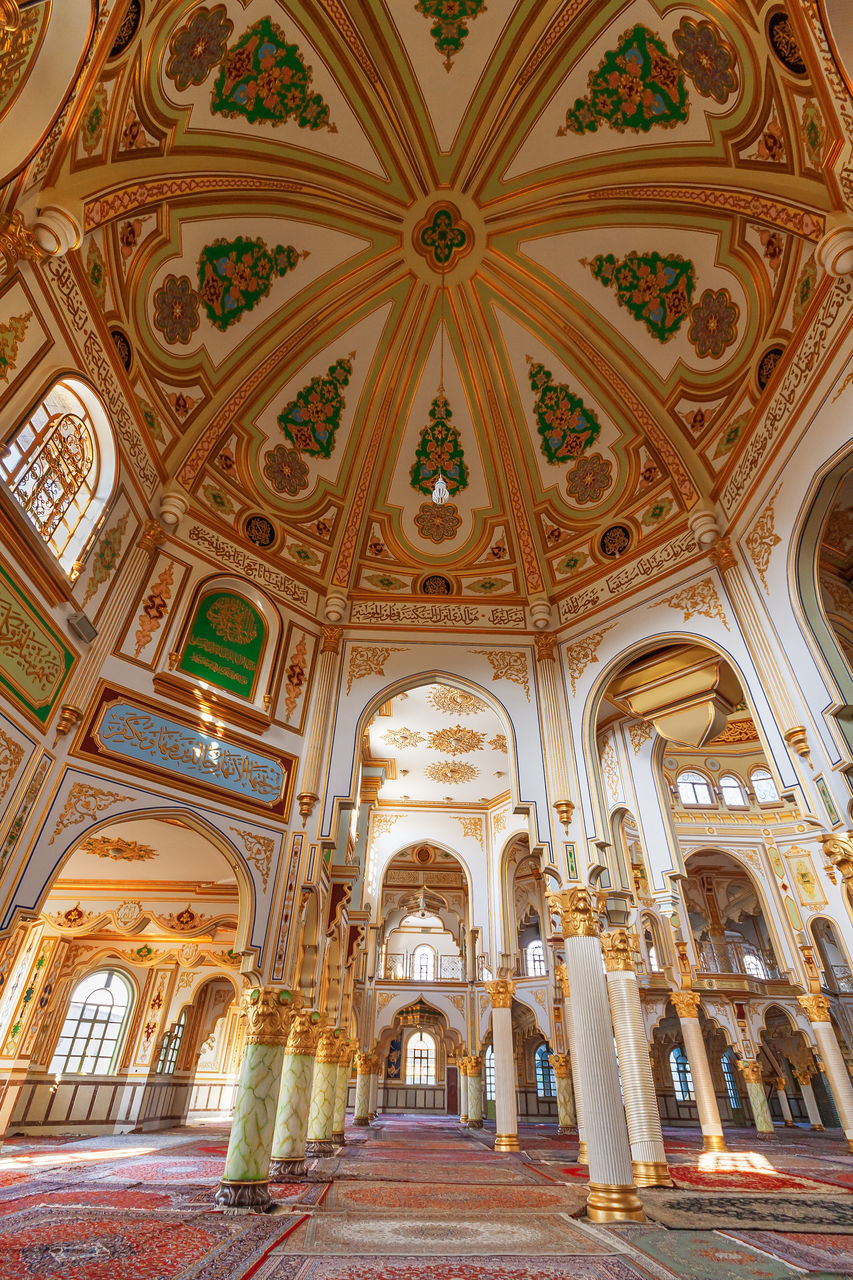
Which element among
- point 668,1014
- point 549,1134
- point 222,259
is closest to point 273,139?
point 222,259

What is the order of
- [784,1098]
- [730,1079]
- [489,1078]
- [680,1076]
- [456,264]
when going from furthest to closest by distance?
[489,1078], [680,1076], [730,1079], [784,1098], [456,264]

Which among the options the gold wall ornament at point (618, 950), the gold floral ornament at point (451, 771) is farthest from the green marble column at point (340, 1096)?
the gold floral ornament at point (451, 771)

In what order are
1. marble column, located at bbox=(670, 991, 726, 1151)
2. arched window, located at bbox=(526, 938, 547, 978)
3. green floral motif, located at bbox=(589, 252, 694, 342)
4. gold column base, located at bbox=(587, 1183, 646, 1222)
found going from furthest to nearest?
arched window, located at bbox=(526, 938, 547, 978), marble column, located at bbox=(670, 991, 726, 1151), green floral motif, located at bbox=(589, 252, 694, 342), gold column base, located at bbox=(587, 1183, 646, 1222)

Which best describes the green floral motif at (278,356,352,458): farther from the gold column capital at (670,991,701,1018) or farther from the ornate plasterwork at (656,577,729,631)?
the gold column capital at (670,991,701,1018)

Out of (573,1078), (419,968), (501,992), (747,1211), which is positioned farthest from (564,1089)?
(419,968)

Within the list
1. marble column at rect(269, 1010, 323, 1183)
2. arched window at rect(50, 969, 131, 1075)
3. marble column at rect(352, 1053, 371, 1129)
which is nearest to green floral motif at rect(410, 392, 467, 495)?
marble column at rect(269, 1010, 323, 1183)

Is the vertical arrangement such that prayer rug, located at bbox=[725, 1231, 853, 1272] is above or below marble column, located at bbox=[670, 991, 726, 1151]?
below

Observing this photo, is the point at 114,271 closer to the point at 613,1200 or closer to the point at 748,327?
the point at 748,327

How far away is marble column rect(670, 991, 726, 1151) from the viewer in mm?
13508

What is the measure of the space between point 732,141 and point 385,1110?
34461mm

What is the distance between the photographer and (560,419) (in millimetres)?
12094

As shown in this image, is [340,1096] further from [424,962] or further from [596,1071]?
[424,962]

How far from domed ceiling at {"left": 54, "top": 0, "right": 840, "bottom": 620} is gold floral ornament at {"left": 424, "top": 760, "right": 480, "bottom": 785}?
9292mm

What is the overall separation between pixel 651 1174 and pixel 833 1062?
409 inches
